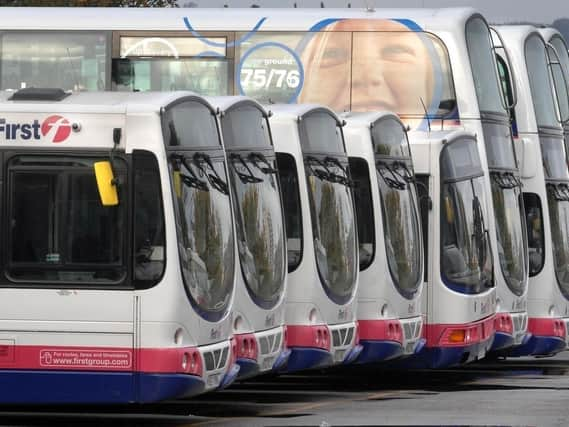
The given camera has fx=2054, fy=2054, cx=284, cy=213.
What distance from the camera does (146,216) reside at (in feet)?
48.8

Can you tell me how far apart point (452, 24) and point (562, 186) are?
14.1ft

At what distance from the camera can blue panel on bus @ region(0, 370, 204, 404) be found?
14750 millimetres

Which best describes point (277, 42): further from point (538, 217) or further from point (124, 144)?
point (124, 144)

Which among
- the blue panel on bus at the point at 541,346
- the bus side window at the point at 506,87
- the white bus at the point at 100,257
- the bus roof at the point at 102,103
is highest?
the bus side window at the point at 506,87

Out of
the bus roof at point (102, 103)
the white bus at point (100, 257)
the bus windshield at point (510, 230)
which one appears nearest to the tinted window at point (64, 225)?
the white bus at point (100, 257)

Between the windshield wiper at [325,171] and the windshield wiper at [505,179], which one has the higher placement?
the windshield wiper at [505,179]

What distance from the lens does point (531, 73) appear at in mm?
27344

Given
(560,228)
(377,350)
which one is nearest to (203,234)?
(377,350)

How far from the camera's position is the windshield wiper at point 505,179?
25.1 meters

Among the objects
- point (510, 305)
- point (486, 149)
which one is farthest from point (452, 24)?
point (510, 305)

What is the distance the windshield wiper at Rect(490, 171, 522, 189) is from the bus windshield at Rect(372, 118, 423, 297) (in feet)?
11.0

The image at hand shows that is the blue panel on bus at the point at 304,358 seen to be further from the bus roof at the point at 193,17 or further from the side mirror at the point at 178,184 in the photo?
the bus roof at the point at 193,17

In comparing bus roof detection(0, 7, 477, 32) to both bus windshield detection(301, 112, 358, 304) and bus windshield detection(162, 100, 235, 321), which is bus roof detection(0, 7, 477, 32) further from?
bus windshield detection(162, 100, 235, 321)

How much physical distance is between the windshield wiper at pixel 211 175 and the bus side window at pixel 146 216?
25.7 inches
